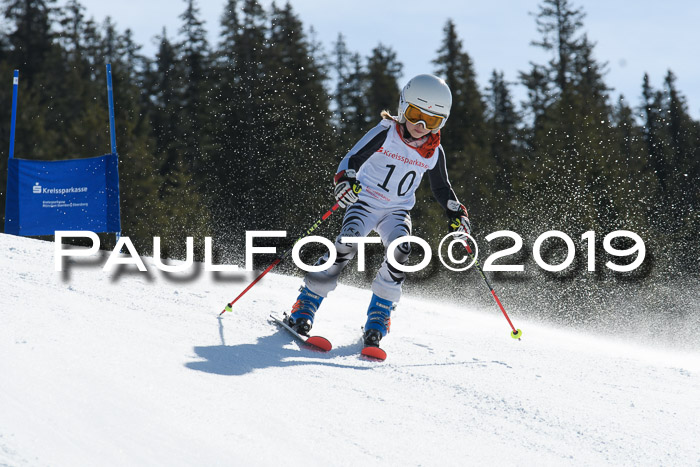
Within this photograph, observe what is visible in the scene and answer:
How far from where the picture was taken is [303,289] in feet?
14.6

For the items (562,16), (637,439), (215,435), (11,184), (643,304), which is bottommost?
(643,304)

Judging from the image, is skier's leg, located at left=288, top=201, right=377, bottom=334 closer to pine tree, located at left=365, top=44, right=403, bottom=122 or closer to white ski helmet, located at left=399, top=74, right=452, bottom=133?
white ski helmet, located at left=399, top=74, right=452, bottom=133

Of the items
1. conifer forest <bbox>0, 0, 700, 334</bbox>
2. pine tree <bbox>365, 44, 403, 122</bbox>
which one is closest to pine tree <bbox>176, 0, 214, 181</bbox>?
conifer forest <bbox>0, 0, 700, 334</bbox>

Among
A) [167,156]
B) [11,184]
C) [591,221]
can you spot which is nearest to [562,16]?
[591,221]

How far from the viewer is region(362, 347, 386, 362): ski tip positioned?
154 inches

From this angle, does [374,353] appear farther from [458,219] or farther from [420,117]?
[420,117]

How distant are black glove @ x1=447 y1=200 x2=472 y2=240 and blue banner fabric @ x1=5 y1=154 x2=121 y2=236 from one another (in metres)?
4.55

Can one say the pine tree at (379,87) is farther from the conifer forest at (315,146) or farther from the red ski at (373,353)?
the red ski at (373,353)

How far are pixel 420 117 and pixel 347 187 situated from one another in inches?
28.3

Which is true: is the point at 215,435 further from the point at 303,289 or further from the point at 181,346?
the point at 303,289

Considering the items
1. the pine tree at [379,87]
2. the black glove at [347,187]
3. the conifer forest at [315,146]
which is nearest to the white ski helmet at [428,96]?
the black glove at [347,187]

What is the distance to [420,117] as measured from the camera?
4.40 meters

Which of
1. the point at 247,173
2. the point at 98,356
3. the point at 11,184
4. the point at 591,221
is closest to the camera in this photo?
the point at 98,356

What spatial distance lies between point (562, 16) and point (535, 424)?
29.7m
